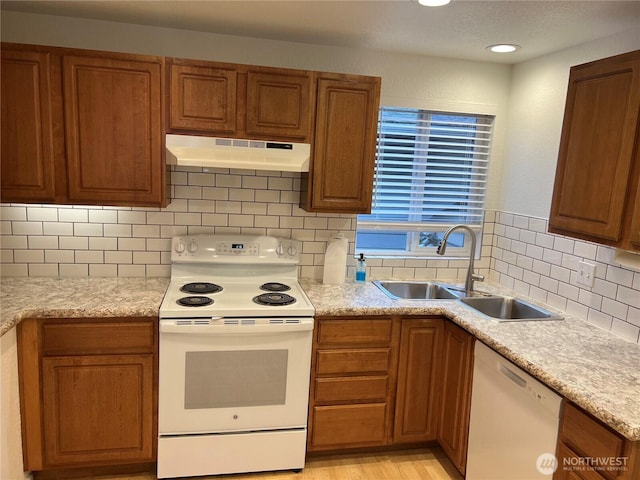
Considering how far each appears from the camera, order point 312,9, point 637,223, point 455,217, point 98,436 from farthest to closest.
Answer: point 455,217 → point 98,436 → point 312,9 → point 637,223

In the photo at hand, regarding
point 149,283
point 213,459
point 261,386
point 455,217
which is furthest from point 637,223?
point 149,283

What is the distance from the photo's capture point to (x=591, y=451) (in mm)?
1554

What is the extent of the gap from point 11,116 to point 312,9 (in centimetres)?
155

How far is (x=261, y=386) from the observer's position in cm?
238

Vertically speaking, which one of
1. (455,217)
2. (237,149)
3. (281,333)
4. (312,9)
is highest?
(312,9)

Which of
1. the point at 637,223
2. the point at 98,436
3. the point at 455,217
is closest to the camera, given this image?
the point at 637,223

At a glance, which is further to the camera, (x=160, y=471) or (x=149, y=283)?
(x=149, y=283)

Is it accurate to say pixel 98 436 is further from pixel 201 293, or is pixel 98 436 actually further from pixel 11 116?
pixel 11 116

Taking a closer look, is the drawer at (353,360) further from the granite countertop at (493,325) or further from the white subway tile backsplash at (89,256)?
the white subway tile backsplash at (89,256)

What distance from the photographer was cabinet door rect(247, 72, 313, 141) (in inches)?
97.3

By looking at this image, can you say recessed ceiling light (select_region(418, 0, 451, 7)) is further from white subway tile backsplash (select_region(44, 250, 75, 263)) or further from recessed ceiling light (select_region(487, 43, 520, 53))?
white subway tile backsplash (select_region(44, 250, 75, 263))

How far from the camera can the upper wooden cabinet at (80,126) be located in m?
2.26
